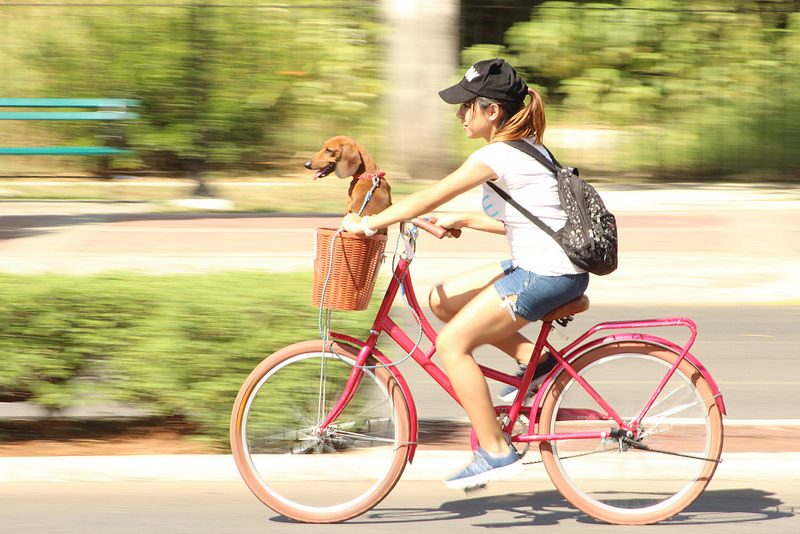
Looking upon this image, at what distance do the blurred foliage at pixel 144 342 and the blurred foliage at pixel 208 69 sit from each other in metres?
9.34

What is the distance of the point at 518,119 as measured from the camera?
3.91 meters

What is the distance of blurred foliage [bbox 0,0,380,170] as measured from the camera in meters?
13.9

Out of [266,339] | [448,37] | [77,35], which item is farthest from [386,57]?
[266,339]

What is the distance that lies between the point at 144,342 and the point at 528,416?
1757 millimetres

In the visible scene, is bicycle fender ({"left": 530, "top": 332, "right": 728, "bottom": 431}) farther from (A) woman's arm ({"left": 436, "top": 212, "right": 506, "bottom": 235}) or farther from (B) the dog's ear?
(B) the dog's ear

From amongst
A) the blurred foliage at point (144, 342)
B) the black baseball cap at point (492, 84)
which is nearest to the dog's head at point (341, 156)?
the black baseball cap at point (492, 84)

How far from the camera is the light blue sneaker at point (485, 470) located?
4.10 meters

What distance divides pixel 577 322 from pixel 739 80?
8.57m

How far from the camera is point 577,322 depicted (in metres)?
8.77

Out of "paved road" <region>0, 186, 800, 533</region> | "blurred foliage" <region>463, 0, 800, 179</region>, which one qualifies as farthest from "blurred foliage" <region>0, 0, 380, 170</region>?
"blurred foliage" <region>463, 0, 800, 179</region>

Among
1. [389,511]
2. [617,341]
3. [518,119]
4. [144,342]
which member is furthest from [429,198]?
[144,342]

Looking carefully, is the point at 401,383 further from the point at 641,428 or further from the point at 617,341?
the point at 641,428

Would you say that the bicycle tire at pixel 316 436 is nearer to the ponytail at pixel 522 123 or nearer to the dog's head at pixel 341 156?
the dog's head at pixel 341 156

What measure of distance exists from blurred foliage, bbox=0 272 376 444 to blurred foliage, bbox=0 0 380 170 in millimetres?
9339
